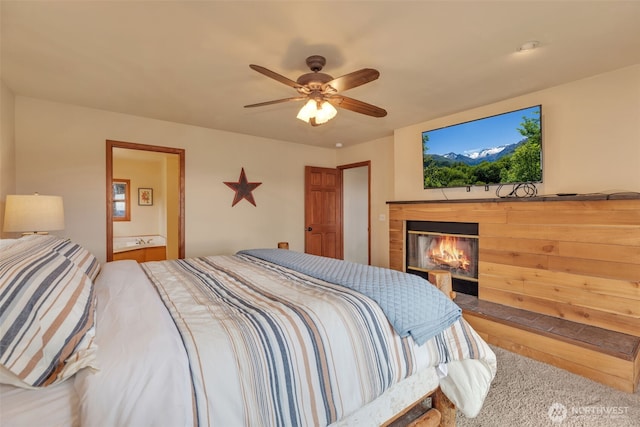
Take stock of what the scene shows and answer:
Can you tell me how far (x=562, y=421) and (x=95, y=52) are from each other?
3.95 meters

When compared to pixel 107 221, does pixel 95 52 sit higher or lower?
higher

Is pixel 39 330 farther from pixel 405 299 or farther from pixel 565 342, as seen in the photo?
pixel 565 342

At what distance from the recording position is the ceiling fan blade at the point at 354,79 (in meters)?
1.89

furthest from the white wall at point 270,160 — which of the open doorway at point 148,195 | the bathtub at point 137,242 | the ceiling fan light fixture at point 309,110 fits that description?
the ceiling fan light fixture at point 309,110

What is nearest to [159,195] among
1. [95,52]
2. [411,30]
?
[95,52]

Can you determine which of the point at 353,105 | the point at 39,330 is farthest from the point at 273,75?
the point at 39,330

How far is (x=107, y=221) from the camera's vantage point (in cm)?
348

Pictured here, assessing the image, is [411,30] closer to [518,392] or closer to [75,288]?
[75,288]

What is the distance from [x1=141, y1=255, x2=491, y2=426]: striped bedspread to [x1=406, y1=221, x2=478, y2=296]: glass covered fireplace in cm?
197

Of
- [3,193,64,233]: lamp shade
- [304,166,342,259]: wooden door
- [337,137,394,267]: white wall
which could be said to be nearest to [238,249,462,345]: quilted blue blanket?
[3,193,64,233]: lamp shade

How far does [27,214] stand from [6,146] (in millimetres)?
829

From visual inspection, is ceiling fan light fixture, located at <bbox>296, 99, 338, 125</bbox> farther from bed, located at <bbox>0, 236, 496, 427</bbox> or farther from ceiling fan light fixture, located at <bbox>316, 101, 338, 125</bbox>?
bed, located at <bbox>0, 236, 496, 427</bbox>

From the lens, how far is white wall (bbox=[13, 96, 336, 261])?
10.3 ft

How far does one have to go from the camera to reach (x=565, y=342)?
223 cm
